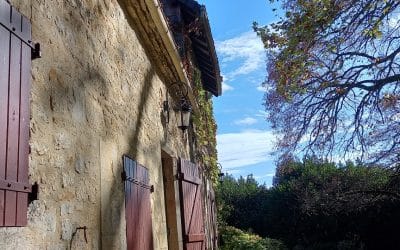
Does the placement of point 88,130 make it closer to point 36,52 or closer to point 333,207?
point 36,52

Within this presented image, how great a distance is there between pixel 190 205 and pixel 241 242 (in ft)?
22.1

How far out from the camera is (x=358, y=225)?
46.6 ft

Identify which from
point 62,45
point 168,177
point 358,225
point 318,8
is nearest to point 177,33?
point 318,8

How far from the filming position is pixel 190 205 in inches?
224

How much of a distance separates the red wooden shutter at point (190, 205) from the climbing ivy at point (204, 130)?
220 centimetres

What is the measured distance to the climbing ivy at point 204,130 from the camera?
8.57 m

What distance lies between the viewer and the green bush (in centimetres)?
1161

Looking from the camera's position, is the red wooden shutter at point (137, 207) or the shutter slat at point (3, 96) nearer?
the shutter slat at point (3, 96)

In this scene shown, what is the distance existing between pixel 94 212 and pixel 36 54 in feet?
3.48

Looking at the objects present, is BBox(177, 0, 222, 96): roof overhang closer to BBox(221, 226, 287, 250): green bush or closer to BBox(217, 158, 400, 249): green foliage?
BBox(217, 158, 400, 249): green foliage


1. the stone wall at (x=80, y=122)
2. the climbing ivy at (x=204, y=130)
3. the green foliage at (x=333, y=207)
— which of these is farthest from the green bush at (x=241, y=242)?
the stone wall at (x=80, y=122)

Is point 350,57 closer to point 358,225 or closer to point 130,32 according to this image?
point 130,32

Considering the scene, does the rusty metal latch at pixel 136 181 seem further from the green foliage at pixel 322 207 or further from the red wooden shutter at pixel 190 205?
the green foliage at pixel 322 207

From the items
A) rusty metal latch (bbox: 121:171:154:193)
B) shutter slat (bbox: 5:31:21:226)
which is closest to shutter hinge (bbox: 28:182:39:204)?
shutter slat (bbox: 5:31:21:226)
